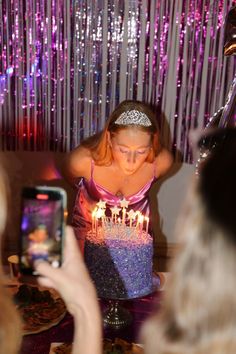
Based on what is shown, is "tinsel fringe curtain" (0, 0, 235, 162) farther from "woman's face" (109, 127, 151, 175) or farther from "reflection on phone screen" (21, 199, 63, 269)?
"reflection on phone screen" (21, 199, 63, 269)

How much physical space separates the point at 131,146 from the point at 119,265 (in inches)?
32.6

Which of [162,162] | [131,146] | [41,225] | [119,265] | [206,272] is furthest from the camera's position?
[162,162]

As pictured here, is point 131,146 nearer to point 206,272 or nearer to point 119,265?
point 119,265

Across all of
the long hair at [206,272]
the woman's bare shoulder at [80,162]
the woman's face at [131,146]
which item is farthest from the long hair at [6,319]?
the woman's bare shoulder at [80,162]

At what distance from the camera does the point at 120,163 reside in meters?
2.44

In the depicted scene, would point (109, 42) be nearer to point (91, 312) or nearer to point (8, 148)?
point (8, 148)

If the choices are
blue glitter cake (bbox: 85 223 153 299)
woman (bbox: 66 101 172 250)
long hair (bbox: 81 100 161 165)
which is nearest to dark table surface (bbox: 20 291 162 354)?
blue glitter cake (bbox: 85 223 153 299)

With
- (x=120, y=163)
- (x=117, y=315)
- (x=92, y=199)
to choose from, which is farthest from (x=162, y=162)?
(x=117, y=315)

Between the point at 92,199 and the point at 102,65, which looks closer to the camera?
the point at 92,199

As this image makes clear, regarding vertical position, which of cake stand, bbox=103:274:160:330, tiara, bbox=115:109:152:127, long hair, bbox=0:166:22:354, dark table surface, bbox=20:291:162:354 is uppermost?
tiara, bbox=115:109:152:127

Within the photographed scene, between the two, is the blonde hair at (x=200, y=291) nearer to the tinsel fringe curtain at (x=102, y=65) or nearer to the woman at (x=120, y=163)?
the woman at (x=120, y=163)

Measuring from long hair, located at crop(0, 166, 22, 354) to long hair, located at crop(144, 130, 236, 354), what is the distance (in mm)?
258

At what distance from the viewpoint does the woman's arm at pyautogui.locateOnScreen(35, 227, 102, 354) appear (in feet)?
3.60

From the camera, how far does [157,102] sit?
128 inches
